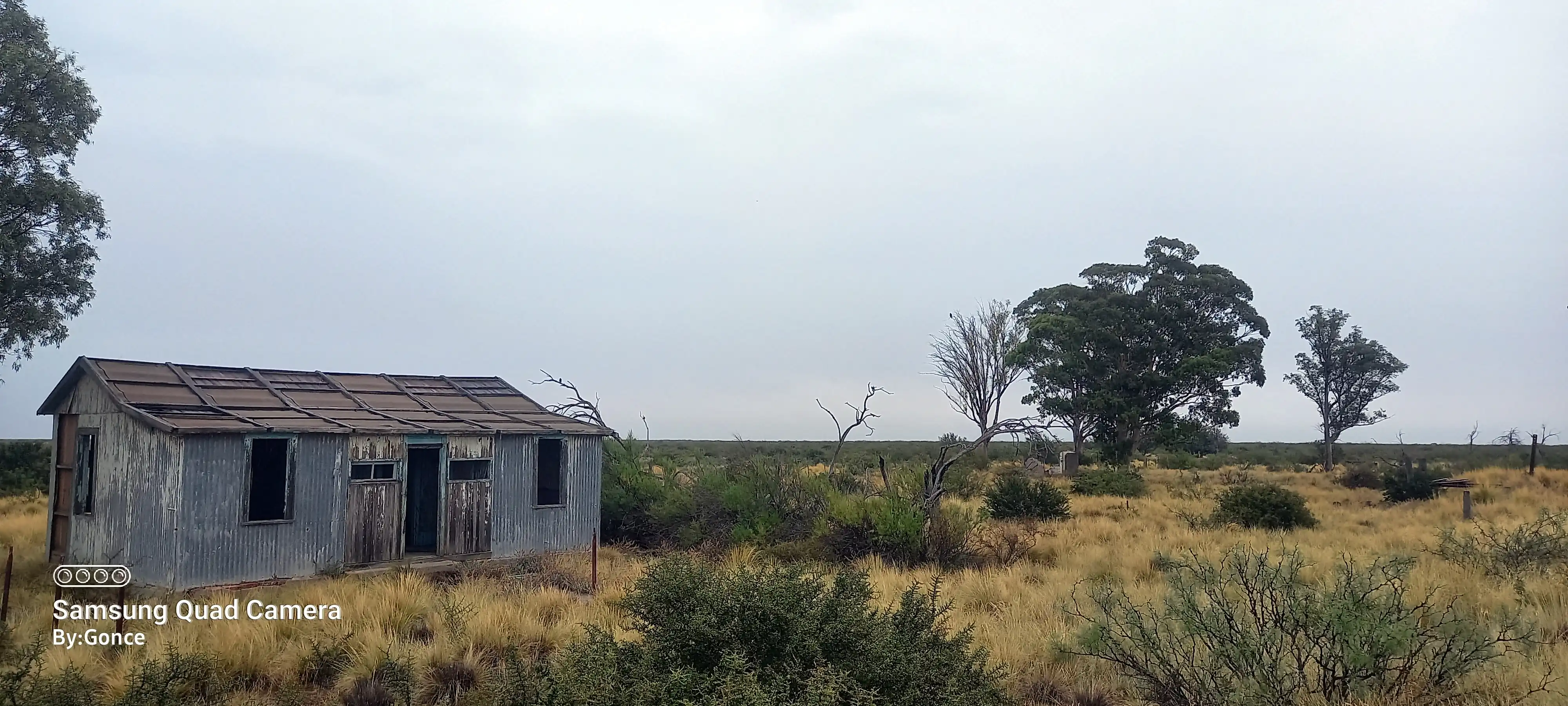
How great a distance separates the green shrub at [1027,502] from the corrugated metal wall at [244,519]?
12.9 meters

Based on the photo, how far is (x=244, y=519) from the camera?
12.0 meters

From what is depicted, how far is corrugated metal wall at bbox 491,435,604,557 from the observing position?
14836 millimetres

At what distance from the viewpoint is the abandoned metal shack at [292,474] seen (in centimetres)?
1163

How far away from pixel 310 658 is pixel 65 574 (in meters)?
7.37

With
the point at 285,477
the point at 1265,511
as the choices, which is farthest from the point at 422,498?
the point at 1265,511

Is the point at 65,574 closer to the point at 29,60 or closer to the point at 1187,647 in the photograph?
the point at 29,60

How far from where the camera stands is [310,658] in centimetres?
763

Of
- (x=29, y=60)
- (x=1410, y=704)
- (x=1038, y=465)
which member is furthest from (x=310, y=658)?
(x=1038, y=465)

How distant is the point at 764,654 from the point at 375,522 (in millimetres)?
10118

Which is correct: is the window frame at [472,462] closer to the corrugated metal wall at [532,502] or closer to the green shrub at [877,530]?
the corrugated metal wall at [532,502]

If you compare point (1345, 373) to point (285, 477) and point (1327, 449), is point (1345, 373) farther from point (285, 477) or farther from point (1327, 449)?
point (285, 477)

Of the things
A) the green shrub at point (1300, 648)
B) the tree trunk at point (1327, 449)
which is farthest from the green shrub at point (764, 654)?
the tree trunk at point (1327, 449)

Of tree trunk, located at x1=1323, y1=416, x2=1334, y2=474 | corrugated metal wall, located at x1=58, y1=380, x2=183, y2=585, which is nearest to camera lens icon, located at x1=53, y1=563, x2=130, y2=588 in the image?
corrugated metal wall, located at x1=58, y1=380, x2=183, y2=585

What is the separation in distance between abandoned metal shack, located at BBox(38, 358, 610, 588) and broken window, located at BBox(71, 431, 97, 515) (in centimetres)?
3
